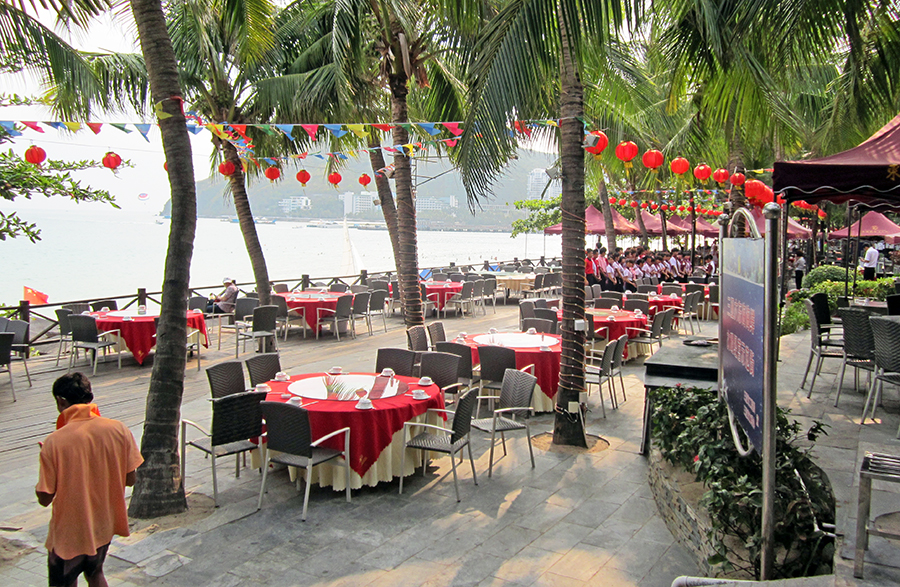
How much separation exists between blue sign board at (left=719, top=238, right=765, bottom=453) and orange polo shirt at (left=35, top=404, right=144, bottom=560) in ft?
10.5

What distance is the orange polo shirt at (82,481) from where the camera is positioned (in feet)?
10.9

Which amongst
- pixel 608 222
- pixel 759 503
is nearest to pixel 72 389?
pixel 759 503

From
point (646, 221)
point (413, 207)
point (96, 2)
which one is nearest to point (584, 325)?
point (413, 207)

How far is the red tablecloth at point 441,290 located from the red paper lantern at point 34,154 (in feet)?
29.6

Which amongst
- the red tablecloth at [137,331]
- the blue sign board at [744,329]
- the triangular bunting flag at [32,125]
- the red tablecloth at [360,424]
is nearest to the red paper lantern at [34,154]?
the triangular bunting flag at [32,125]

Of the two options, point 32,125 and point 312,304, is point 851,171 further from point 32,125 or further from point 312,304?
point 312,304

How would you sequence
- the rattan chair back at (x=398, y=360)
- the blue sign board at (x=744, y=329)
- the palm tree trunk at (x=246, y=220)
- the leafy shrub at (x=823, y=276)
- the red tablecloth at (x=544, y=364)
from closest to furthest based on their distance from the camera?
the blue sign board at (x=744, y=329) → the rattan chair back at (x=398, y=360) → the red tablecloth at (x=544, y=364) → the palm tree trunk at (x=246, y=220) → the leafy shrub at (x=823, y=276)

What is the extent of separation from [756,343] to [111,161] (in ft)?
33.7

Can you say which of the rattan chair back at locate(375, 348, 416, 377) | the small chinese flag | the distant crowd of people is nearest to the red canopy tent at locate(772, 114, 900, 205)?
the rattan chair back at locate(375, 348, 416, 377)

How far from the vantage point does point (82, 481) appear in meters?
3.36

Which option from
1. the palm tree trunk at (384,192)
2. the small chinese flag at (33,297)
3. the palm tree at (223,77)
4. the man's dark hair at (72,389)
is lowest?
the small chinese flag at (33,297)

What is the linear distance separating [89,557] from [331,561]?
4.87ft

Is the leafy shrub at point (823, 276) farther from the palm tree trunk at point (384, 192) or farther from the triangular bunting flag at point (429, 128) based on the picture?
the triangular bunting flag at point (429, 128)

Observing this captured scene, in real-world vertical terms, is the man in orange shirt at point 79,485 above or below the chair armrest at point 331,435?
above
